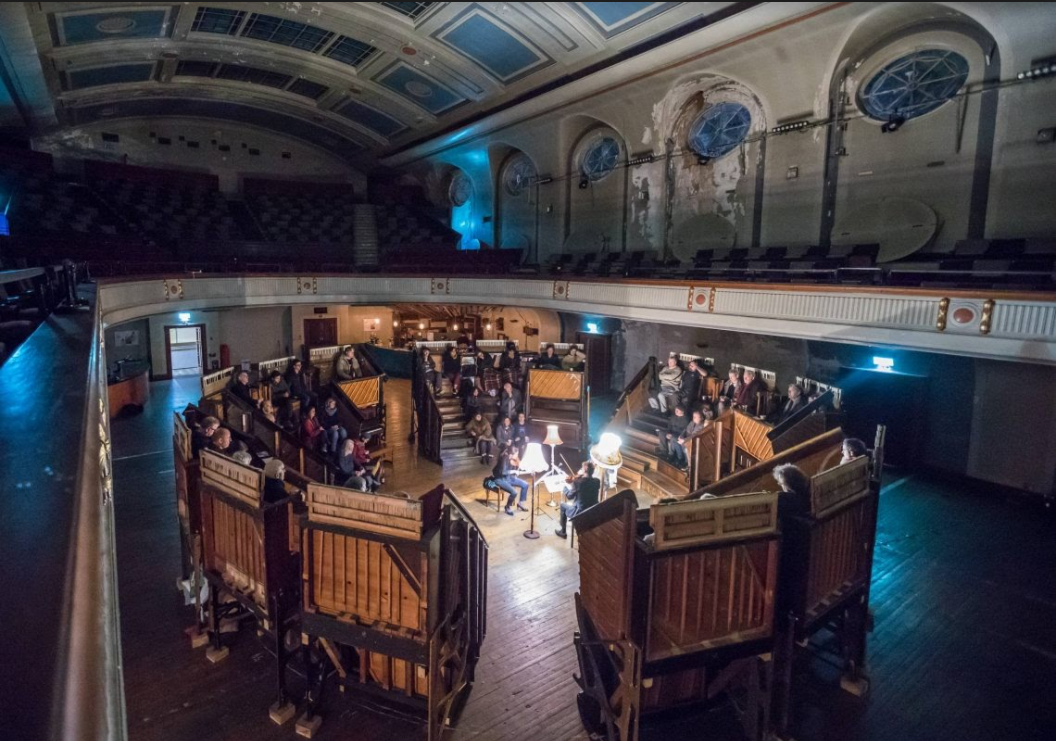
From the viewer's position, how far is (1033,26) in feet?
28.6

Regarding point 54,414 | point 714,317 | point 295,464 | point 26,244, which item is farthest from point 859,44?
point 26,244

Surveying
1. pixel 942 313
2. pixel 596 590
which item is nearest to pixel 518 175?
pixel 942 313

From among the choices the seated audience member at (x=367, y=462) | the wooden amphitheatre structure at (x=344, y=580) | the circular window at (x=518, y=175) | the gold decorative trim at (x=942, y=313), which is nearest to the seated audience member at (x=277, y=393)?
the seated audience member at (x=367, y=462)

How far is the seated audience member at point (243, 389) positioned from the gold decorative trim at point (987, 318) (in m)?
10.7

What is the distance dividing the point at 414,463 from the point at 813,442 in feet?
24.4

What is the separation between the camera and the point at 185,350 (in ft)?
67.5

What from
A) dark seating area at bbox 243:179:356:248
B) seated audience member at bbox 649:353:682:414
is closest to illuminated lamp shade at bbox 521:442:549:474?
seated audience member at bbox 649:353:682:414

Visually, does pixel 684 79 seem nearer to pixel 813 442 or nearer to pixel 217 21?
pixel 813 442

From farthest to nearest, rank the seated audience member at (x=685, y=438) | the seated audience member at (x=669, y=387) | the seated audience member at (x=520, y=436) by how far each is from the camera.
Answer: the seated audience member at (x=669, y=387) → the seated audience member at (x=520, y=436) → the seated audience member at (x=685, y=438)

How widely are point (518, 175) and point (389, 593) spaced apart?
17.6m

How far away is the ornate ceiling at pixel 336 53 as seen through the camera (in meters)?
11.7

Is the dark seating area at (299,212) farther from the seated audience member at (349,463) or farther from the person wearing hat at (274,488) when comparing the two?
the person wearing hat at (274,488)

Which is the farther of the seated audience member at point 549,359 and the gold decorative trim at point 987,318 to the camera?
the seated audience member at point 549,359

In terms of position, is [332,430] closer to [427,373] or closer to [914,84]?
[427,373]
